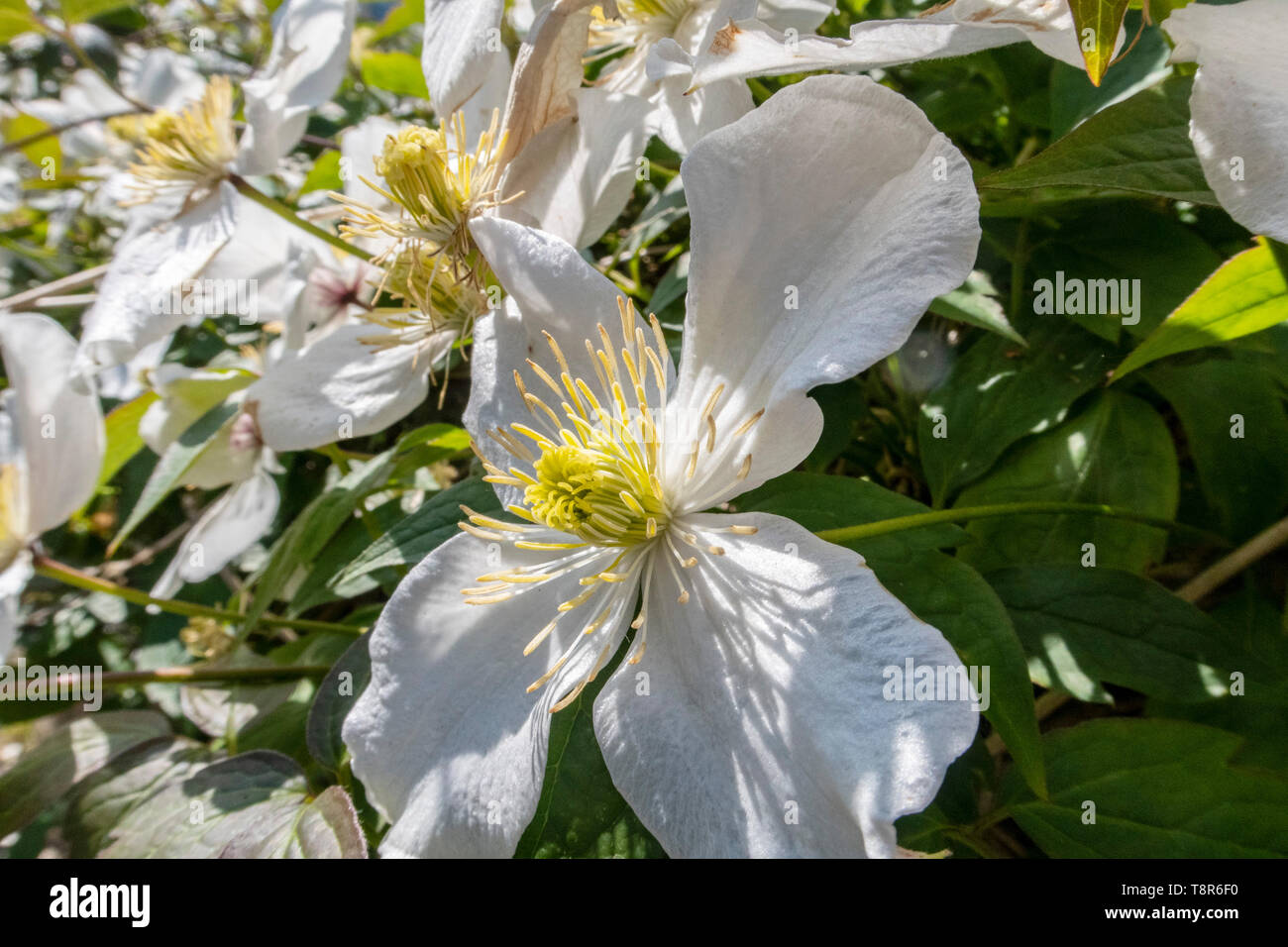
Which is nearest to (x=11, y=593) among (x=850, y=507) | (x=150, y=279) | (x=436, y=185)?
(x=150, y=279)

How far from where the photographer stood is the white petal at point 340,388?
0.80 metres

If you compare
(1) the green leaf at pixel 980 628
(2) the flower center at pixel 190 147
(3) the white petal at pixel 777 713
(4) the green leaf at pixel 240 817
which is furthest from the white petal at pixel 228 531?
(1) the green leaf at pixel 980 628

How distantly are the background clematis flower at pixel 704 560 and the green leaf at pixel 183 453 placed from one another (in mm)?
408

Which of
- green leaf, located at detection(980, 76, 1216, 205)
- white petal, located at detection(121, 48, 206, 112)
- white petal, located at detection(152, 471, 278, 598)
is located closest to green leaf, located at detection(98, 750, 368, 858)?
white petal, located at detection(152, 471, 278, 598)

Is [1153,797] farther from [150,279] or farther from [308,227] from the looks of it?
[150,279]

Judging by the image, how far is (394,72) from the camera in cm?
112

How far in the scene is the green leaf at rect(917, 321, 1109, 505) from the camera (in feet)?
2.30

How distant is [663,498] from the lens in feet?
2.03

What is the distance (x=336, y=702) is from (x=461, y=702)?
0.21 metres

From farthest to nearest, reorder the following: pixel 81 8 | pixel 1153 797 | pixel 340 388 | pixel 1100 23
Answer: pixel 81 8, pixel 340 388, pixel 1153 797, pixel 1100 23

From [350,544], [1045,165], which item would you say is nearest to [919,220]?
[1045,165]

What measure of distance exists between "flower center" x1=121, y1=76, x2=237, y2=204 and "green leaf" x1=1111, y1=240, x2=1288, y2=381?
930mm

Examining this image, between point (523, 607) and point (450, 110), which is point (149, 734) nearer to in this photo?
point (523, 607)

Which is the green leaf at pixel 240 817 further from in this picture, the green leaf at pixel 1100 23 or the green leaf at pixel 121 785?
the green leaf at pixel 1100 23
